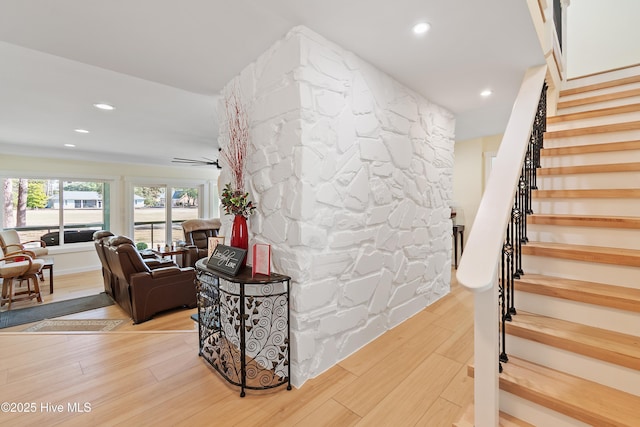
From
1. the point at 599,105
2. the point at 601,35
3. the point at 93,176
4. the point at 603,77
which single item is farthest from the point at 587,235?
the point at 93,176

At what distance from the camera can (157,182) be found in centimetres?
725

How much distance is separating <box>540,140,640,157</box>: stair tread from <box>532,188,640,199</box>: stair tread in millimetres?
363

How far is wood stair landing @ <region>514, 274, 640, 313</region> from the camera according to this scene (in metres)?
1.30

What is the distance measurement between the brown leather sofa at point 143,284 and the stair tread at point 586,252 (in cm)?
365

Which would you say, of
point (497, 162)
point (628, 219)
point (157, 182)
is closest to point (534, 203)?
point (628, 219)

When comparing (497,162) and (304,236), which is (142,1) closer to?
(304,236)

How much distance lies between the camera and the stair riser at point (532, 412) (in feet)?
3.64

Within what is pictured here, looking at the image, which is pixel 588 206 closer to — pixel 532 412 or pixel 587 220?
pixel 587 220

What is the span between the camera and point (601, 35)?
3375mm

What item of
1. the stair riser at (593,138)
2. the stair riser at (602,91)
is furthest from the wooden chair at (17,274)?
the stair riser at (602,91)

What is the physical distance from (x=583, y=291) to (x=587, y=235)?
53cm

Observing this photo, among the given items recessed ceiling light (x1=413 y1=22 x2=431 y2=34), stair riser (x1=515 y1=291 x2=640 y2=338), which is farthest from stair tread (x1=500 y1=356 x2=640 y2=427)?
recessed ceiling light (x1=413 y1=22 x2=431 y2=34)

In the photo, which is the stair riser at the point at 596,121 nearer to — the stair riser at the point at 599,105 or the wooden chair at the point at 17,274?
the stair riser at the point at 599,105

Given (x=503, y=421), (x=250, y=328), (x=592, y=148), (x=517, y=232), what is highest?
(x=592, y=148)
